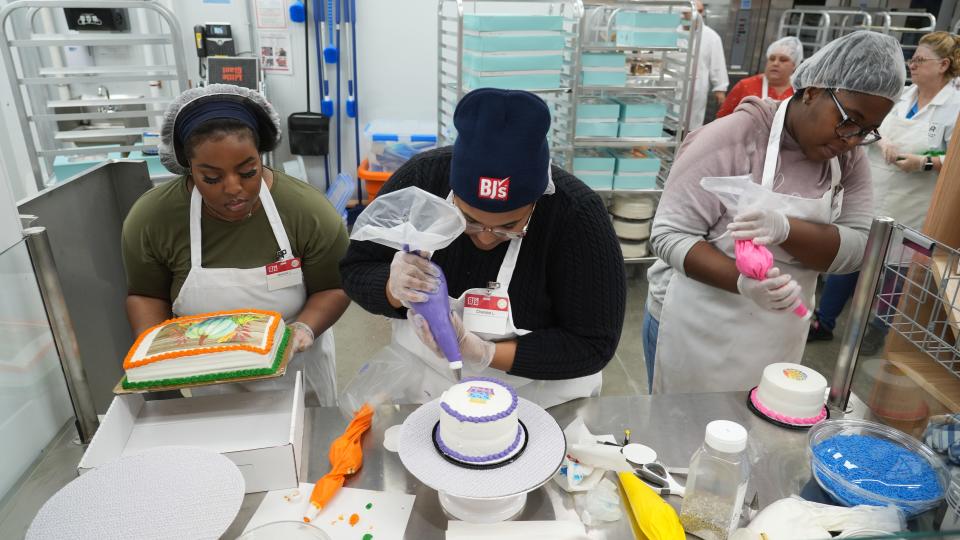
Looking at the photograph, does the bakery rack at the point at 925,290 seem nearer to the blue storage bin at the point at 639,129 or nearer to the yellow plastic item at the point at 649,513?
the yellow plastic item at the point at 649,513

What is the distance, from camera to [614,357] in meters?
3.64

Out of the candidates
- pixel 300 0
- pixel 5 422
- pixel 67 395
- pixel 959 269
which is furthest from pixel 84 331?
pixel 300 0

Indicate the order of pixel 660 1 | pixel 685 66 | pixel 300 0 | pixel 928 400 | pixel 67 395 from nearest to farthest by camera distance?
pixel 67 395 < pixel 928 400 < pixel 660 1 < pixel 685 66 < pixel 300 0

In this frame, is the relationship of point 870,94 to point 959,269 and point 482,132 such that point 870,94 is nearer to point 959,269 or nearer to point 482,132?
point 959,269

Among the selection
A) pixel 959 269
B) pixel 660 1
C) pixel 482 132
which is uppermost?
pixel 660 1

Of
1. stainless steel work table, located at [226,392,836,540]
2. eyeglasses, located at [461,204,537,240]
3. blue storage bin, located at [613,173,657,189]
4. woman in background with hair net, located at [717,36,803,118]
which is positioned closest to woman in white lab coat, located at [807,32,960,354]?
woman in background with hair net, located at [717,36,803,118]

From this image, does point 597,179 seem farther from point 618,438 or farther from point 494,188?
point 494,188

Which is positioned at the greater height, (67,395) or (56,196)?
(56,196)

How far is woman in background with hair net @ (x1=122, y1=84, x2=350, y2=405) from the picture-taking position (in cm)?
150

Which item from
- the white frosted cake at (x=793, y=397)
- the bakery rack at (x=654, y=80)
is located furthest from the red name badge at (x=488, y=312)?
the bakery rack at (x=654, y=80)

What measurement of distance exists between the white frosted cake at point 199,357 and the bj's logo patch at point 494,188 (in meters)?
0.55

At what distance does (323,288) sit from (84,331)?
2.69ft

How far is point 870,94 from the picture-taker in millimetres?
1521

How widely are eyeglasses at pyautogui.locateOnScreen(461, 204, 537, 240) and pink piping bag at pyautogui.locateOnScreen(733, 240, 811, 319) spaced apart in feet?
1.79
